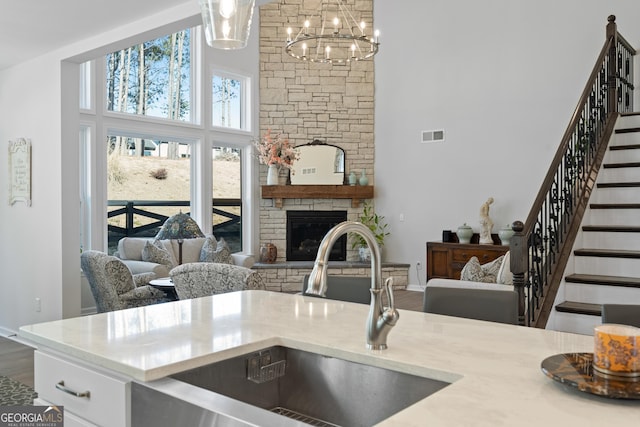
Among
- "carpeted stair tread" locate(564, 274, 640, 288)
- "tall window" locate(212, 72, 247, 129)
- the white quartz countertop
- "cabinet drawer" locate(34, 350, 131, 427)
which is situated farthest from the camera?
"tall window" locate(212, 72, 247, 129)

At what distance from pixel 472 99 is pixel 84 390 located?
7.37 meters

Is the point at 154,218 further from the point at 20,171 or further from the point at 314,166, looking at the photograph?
the point at 314,166

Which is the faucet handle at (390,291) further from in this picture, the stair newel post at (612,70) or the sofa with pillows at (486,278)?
the stair newel post at (612,70)

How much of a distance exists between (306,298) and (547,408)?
4.56ft

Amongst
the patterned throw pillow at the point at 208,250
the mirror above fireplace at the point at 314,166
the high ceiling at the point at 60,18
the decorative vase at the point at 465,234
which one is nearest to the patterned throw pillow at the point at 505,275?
the decorative vase at the point at 465,234

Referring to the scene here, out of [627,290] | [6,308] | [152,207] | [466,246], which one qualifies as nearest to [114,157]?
[152,207]

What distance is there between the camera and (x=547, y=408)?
1139mm

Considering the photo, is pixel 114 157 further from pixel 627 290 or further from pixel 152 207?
pixel 627 290

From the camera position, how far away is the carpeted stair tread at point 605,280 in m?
3.85

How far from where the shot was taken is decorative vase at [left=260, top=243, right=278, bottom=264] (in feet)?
28.2

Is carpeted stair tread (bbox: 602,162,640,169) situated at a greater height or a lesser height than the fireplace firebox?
greater

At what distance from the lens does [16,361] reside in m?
4.69

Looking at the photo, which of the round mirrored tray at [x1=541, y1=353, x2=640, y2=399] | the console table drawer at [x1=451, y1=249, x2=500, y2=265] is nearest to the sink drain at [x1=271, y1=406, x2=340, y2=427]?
the round mirrored tray at [x1=541, y1=353, x2=640, y2=399]

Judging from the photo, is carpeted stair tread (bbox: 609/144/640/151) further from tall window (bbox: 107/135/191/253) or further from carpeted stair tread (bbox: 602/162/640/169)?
tall window (bbox: 107/135/191/253)
